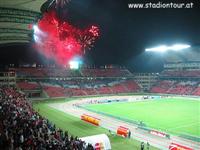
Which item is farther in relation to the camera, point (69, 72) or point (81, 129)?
point (69, 72)

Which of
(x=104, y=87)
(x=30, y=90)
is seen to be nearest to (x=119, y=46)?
(x=104, y=87)

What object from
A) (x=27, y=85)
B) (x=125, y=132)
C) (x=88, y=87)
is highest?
(x=27, y=85)

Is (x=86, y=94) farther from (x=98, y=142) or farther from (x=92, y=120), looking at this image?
(x=98, y=142)

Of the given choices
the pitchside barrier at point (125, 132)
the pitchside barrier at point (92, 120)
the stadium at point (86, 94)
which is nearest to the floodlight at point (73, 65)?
the stadium at point (86, 94)

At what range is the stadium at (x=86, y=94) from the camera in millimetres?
16203

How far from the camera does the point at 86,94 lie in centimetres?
6950

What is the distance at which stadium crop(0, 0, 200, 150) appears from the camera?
1620 centimetres

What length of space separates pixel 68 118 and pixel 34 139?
73.9 ft

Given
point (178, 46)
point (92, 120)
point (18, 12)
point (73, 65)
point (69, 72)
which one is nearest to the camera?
point (18, 12)

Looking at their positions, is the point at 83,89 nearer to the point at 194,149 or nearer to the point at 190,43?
the point at 190,43

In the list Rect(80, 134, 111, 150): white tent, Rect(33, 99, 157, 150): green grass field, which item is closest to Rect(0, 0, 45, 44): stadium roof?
Rect(80, 134, 111, 150): white tent

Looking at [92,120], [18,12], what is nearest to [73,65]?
→ [92,120]

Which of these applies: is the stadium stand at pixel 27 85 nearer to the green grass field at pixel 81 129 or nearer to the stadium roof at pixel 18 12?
the green grass field at pixel 81 129

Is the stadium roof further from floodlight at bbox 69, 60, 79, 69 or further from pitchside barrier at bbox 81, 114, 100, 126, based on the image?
floodlight at bbox 69, 60, 79, 69
